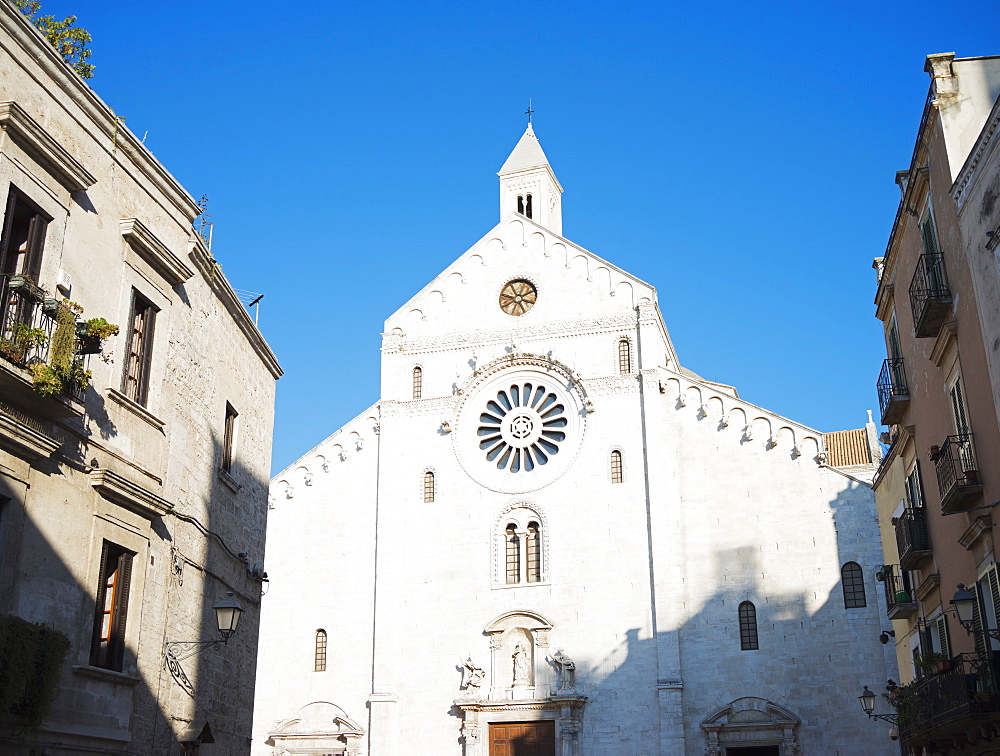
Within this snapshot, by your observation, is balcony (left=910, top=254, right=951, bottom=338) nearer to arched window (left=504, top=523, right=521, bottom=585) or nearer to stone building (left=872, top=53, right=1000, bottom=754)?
stone building (left=872, top=53, right=1000, bottom=754)

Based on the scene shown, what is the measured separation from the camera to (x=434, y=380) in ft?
114

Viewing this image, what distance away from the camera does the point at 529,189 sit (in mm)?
39938

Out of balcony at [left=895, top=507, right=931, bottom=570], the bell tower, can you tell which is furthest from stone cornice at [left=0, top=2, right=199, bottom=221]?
the bell tower

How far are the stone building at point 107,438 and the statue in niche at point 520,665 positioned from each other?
1506 centimetres

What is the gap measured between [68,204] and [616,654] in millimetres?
22338

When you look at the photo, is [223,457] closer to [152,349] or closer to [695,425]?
[152,349]

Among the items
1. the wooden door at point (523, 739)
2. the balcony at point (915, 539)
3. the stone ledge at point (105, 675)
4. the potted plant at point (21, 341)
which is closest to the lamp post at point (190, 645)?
the stone ledge at point (105, 675)

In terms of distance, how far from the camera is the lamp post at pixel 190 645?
43.2ft

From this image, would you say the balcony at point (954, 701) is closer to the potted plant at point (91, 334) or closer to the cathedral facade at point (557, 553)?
the potted plant at point (91, 334)

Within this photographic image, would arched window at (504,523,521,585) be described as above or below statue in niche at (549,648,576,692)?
above

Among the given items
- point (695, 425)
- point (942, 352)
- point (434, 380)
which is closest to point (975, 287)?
point (942, 352)

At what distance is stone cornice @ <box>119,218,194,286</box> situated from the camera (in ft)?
42.1

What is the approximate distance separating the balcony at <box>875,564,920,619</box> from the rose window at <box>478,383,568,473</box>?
44.3 feet

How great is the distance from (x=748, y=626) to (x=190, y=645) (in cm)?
1934
